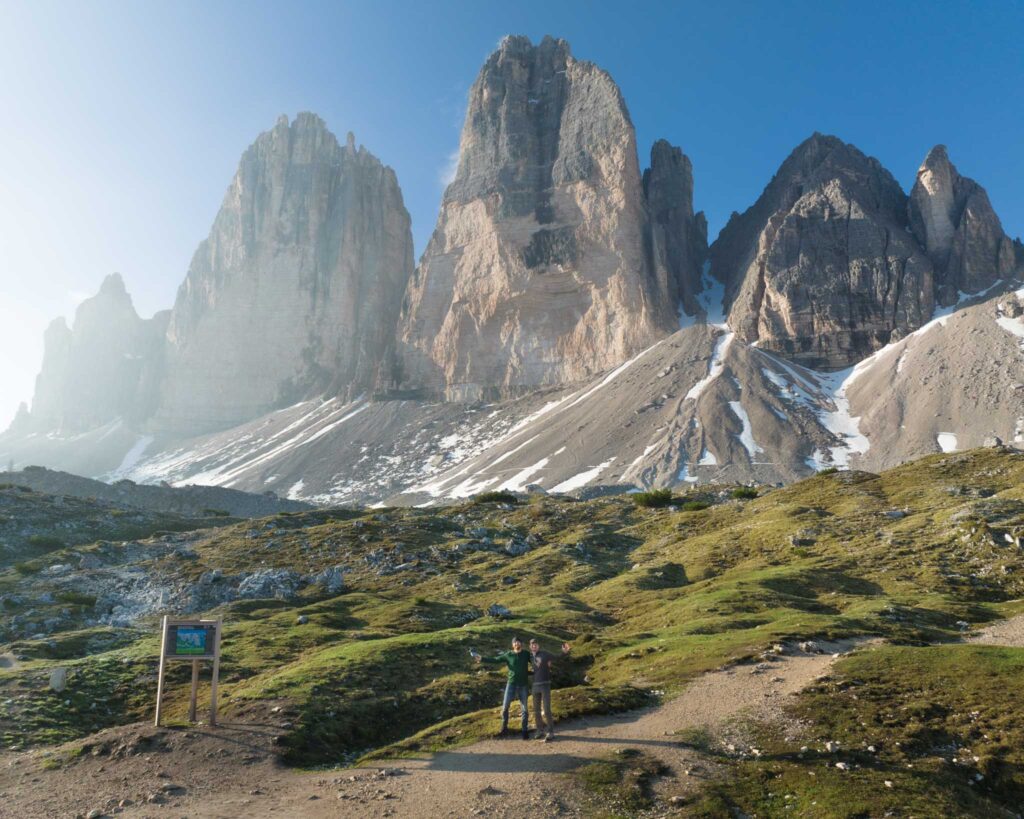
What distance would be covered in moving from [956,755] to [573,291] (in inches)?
7186

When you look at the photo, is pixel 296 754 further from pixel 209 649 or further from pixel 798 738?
pixel 798 738

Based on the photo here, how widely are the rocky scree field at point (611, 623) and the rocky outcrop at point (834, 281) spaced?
400ft

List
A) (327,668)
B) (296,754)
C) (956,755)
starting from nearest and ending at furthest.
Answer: (956,755), (296,754), (327,668)

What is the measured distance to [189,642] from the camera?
57.3 ft

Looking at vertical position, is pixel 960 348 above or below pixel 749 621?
above

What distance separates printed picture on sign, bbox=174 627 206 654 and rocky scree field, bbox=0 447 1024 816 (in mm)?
1585

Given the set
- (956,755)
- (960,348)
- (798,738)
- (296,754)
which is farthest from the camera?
(960,348)

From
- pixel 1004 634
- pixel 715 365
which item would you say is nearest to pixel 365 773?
pixel 1004 634

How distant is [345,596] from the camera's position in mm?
34344

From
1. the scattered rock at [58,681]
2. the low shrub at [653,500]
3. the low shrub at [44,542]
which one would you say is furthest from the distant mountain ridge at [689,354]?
the scattered rock at [58,681]

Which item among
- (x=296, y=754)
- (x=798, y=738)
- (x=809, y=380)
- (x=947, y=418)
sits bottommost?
(x=296, y=754)

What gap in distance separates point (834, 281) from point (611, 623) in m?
164

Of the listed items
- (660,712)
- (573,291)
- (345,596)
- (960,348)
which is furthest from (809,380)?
(660,712)

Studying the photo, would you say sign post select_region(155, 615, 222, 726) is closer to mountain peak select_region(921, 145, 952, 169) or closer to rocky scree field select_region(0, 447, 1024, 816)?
rocky scree field select_region(0, 447, 1024, 816)
